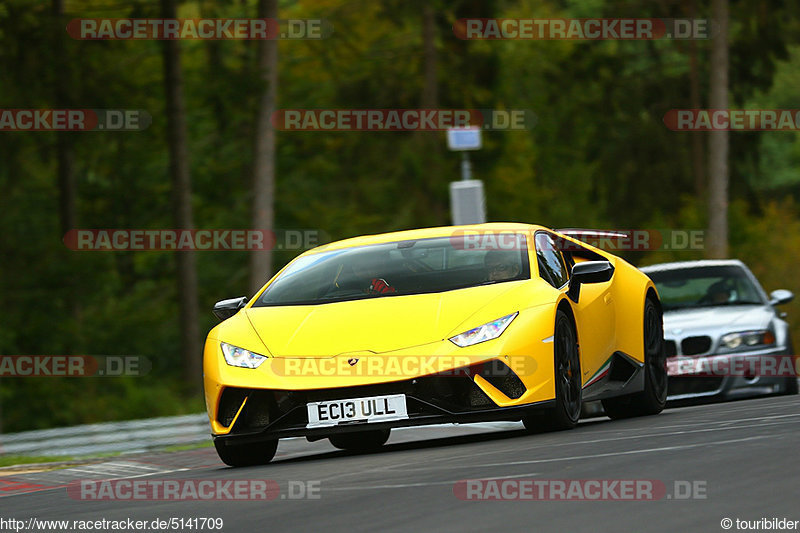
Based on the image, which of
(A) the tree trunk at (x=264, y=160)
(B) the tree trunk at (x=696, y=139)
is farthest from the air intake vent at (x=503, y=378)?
(B) the tree trunk at (x=696, y=139)

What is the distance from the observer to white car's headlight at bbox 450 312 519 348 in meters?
8.16

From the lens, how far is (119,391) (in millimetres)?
35031

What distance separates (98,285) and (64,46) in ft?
23.3

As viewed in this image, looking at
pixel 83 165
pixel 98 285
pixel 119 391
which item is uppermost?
pixel 83 165

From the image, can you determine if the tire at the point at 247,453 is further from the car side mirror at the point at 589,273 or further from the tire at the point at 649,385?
the tire at the point at 649,385

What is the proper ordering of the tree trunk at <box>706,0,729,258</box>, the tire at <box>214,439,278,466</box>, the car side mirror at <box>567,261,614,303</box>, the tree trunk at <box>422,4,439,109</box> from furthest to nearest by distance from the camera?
1. the tree trunk at <box>422,4,439,109</box>
2. the tree trunk at <box>706,0,729,258</box>
3. the car side mirror at <box>567,261,614,303</box>
4. the tire at <box>214,439,278,466</box>

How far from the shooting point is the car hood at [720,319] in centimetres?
1362

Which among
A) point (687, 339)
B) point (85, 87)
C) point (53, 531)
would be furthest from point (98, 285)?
point (53, 531)

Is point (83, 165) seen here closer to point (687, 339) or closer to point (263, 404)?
point (687, 339)

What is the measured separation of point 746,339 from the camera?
44.4ft

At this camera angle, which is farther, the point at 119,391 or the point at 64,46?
the point at 119,391

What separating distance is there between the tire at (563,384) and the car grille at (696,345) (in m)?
4.67

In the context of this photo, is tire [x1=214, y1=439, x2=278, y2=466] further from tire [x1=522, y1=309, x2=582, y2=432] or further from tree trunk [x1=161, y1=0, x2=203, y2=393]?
tree trunk [x1=161, y1=0, x2=203, y2=393]

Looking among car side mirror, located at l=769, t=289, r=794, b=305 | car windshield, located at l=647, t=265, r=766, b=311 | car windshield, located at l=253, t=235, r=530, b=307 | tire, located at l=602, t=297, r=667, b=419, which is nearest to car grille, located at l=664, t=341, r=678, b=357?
car windshield, located at l=647, t=265, r=766, b=311
